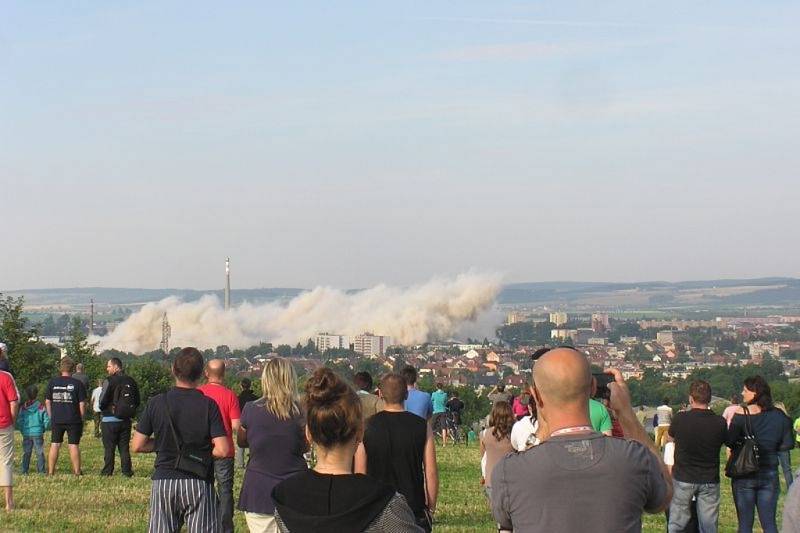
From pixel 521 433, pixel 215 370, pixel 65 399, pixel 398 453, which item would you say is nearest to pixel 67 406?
pixel 65 399

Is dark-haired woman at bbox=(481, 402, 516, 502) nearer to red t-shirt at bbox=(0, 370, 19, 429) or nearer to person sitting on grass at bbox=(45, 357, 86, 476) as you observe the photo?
red t-shirt at bbox=(0, 370, 19, 429)

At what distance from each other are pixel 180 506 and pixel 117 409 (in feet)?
28.7

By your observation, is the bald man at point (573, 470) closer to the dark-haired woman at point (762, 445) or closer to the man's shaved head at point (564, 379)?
the man's shaved head at point (564, 379)

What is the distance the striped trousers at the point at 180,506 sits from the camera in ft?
26.8

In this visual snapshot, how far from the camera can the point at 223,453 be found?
8.25m

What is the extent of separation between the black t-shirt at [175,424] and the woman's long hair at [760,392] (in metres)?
5.66

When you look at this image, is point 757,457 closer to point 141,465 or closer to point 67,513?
point 67,513

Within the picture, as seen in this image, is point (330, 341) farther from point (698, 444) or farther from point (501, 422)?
point (501, 422)

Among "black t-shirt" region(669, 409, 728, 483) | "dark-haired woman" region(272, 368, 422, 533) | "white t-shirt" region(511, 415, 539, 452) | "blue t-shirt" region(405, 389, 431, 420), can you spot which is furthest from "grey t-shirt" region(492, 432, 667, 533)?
"black t-shirt" region(669, 409, 728, 483)

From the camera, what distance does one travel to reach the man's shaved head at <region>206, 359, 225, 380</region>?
35.1 feet

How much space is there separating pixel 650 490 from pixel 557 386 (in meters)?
0.54

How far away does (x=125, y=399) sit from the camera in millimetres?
16672

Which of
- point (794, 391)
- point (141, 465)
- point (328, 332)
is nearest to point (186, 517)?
point (141, 465)

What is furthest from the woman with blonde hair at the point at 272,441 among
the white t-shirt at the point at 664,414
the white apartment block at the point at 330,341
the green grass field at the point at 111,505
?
the white apartment block at the point at 330,341
